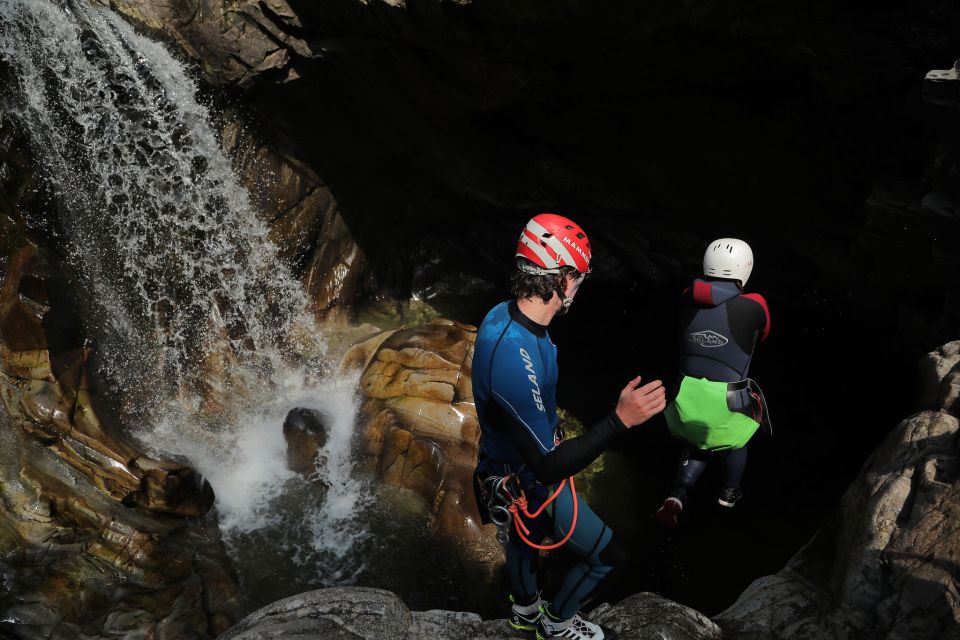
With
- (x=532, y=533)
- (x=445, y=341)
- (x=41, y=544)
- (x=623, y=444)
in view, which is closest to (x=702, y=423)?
(x=532, y=533)

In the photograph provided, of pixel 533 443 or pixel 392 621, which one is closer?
pixel 533 443

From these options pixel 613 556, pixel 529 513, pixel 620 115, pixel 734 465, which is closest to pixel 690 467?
pixel 734 465

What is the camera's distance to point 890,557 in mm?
3852

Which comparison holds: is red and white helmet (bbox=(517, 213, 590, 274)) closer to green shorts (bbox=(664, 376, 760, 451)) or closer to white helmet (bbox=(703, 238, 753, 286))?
white helmet (bbox=(703, 238, 753, 286))

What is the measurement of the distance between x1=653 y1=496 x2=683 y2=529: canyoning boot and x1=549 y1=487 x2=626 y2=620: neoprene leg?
1482 mm

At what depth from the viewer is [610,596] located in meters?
7.09

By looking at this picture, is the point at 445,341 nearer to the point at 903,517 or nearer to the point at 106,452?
the point at 106,452

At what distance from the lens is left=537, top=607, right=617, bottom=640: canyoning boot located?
3840 millimetres

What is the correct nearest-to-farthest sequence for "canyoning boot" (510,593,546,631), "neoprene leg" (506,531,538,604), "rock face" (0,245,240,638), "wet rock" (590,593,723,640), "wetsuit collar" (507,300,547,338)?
"wetsuit collar" (507,300,547,338) → "neoprene leg" (506,531,538,604) → "canyoning boot" (510,593,546,631) → "wet rock" (590,593,723,640) → "rock face" (0,245,240,638)

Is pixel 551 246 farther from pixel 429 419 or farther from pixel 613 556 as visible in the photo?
pixel 429 419

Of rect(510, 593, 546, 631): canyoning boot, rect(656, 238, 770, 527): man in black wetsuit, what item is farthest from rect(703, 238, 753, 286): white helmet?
rect(510, 593, 546, 631): canyoning boot

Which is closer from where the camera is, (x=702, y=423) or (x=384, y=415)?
(x=702, y=423)

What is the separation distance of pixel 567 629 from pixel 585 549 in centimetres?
63

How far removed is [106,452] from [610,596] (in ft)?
18.9
